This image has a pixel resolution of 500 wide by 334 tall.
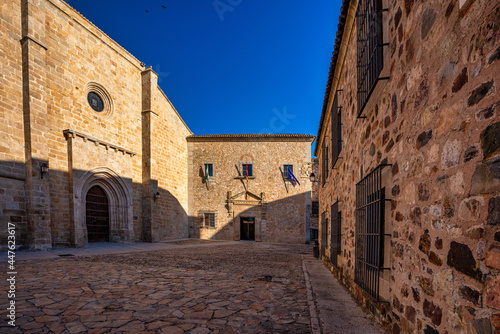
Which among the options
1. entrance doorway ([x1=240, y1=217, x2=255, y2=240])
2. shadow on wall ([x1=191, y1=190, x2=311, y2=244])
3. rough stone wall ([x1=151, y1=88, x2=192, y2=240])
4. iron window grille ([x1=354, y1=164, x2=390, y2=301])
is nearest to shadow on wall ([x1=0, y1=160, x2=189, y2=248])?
rough stone wall ([x1=151, y1=88, x2=192, y2=240])

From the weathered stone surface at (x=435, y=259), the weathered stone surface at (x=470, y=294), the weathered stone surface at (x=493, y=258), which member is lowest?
the weathered stone surface at (x=470, y=294)

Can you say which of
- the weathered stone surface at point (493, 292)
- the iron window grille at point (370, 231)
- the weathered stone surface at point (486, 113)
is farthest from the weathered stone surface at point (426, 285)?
the weathered stone surface at point (486, 113)

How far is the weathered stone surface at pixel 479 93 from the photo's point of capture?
4.11 ft

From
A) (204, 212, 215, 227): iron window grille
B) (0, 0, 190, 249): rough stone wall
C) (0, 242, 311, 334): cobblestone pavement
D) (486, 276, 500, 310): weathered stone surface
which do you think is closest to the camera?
(486, 276, 500, 310): weathered stone surface

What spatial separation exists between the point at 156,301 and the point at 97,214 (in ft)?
34.3

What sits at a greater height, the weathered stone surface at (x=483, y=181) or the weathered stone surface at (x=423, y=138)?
the weathered stone surface at (x=423, y=138)

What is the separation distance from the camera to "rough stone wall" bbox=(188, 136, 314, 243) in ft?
59.4

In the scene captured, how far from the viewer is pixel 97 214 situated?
12.0 metres

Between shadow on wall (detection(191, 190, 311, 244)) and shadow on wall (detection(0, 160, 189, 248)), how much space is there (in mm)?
3911

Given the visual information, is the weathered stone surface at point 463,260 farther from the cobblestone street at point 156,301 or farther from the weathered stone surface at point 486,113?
the cobblestone street at point 156,301

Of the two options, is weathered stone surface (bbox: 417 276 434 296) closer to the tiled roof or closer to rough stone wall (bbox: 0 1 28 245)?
the tiled roof

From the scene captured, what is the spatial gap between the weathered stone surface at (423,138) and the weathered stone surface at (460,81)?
1.28 ft

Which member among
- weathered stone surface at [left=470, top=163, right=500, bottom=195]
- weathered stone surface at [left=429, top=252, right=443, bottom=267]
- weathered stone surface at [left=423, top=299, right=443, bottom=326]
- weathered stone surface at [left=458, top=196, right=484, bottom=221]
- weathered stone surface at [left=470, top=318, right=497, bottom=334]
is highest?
weathered stone surface at [left=470, top=163, right=500, bottom=195]

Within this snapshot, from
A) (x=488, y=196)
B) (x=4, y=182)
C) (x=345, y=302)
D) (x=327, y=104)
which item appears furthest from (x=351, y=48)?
(x=4, y=182)
